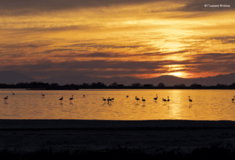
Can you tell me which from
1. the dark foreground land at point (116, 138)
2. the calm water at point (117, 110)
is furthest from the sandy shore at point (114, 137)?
the calm water at point (117, 110)

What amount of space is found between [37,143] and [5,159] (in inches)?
189

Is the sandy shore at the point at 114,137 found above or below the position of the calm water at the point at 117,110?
above

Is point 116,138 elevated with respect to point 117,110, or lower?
elevated

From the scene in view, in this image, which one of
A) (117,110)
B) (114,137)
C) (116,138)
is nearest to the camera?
→ (116,138)

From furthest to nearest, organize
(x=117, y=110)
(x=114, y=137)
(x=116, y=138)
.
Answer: (x=117, y=110) → (x=114, y=137) → (x=116, y=138)

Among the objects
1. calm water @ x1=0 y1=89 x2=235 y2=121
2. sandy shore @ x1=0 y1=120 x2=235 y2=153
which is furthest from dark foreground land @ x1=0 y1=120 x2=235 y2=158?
calm water @ x1=0 y1=89 x2=235 y2=121

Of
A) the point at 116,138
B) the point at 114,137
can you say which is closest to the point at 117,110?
the point at 114,137

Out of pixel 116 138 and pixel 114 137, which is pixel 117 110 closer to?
pixel 114 137

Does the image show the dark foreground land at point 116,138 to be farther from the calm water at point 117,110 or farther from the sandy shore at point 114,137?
the calm water at point 117,110

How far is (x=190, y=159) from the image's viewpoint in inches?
448

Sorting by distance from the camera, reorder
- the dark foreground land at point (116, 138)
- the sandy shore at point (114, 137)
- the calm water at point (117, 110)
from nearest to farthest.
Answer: the dark foreground land at point (116, 138) < the sandy shore at point (114, 137) < the calm water at point (117, 110)

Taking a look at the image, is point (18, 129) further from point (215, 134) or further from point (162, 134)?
point (215, 134)

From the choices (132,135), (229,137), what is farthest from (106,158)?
(229,137)

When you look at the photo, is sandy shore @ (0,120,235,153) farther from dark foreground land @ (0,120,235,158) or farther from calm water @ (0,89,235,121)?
calm water @ (0,89,235,121)
